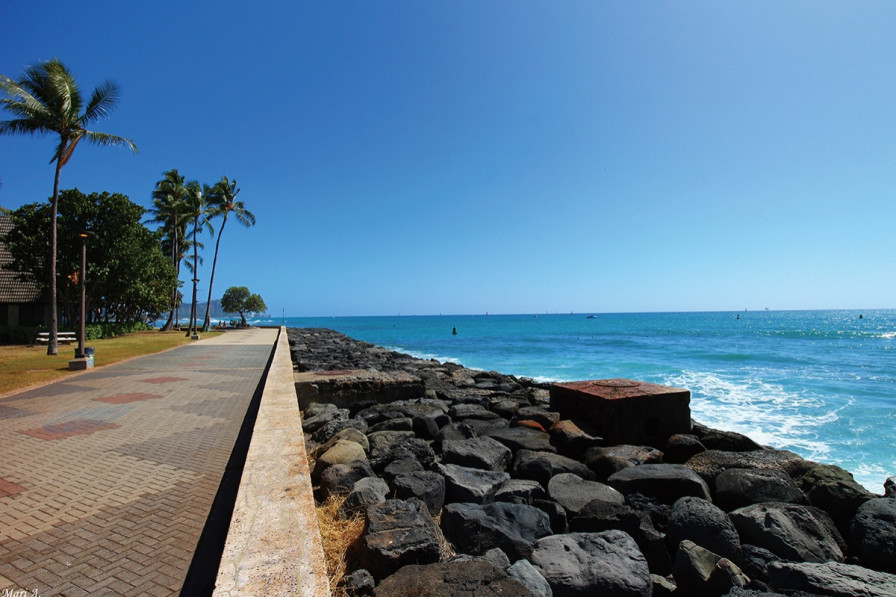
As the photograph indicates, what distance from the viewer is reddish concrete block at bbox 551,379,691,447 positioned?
5.06 m

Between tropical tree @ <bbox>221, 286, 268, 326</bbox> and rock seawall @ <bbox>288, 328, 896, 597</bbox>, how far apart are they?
73394mm

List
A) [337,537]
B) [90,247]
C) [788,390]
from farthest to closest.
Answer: [90,247] → [788,390] → [337,537]

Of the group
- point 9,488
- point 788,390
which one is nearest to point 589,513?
point 9,488

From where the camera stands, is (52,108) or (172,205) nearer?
(52,108)

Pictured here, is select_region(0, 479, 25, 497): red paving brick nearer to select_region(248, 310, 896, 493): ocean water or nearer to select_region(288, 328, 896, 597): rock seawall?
select_region(288, 328, 896, 597): rock seawall

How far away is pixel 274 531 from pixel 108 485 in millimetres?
2803

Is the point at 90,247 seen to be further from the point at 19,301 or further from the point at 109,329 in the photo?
the point at 19,301

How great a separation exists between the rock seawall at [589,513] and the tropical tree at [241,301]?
73394mm

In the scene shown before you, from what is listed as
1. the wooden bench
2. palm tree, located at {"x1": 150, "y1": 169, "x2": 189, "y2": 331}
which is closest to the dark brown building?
the wooden bench

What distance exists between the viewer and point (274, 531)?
2.38 m

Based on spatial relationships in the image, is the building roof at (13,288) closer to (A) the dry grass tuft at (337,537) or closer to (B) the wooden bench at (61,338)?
(B) the wooden bench at (61,338)

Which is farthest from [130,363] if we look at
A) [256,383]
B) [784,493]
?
[784,493]

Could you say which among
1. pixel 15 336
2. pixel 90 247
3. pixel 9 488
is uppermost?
pixel 90 247

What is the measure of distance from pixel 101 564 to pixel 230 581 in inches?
64.7
